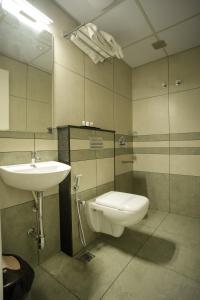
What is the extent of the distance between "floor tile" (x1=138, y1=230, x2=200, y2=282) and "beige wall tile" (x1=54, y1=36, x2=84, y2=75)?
1.96 metres

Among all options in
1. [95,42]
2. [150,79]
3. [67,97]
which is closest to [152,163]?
[150,79]

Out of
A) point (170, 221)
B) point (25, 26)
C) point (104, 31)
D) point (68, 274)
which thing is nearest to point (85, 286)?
point (68, 274)

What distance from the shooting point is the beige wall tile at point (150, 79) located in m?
2.46

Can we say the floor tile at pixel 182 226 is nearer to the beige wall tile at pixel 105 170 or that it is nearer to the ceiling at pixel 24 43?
the beige wall tile at pixel 105 170

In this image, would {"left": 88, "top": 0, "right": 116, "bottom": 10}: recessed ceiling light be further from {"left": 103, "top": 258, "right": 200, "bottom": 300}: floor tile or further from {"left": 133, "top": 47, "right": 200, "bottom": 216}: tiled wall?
{"left": 103, "top": 258, "right": 200, "bottom": 300}: floor tile

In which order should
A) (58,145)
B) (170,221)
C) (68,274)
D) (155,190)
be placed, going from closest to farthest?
(68,274) → (58,145) → (170,221) → (155,190)

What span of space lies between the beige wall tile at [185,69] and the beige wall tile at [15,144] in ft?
6.84

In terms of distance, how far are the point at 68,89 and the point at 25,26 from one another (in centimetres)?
59

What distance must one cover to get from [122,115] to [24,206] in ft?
5.91

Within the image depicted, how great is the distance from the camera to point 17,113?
1.32 metres

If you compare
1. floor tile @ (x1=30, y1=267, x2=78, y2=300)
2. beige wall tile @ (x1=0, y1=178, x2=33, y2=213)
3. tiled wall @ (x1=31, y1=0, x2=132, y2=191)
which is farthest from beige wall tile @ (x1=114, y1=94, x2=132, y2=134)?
floor tile @ (x1=30, y1=267, x2=78, y2=300)

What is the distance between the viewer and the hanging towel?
159 centimetres

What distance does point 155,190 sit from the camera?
8.39 feet

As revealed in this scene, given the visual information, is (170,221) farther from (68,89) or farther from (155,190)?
(68,89)
